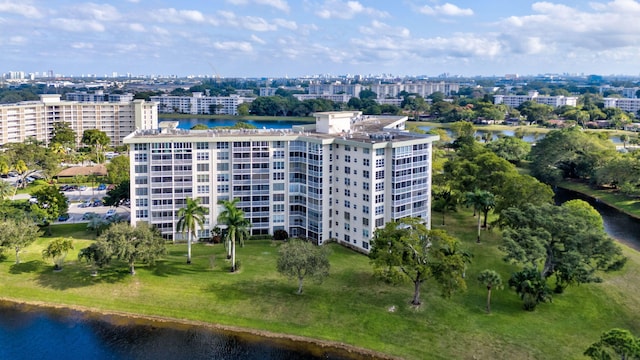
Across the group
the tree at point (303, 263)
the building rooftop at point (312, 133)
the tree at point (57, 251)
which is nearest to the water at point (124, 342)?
the tree at point (303, 263)

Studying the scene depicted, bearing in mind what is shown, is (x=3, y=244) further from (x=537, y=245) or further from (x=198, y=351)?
(x=537, y=245)

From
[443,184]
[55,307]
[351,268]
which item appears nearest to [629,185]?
[443,184]

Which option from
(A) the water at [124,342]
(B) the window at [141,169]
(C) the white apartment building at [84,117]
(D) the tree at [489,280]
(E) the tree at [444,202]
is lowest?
(A) the water at [124,342]

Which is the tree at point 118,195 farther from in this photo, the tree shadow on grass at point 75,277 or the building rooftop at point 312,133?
the tree shadow on grass at point 75,277

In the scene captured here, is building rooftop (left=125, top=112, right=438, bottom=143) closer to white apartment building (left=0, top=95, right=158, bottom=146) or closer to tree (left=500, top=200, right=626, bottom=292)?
tree (left=500, top=200, right=626, bottom=292)

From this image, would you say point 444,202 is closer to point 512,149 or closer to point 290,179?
point 290,179

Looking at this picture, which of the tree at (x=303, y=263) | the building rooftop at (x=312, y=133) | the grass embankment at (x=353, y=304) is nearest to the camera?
the grass embankment at (x=353, y=304)

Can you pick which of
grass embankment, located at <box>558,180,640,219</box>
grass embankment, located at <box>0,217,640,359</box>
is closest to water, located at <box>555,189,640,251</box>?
grass embankment, located at <box>558,180,640,219</box>
